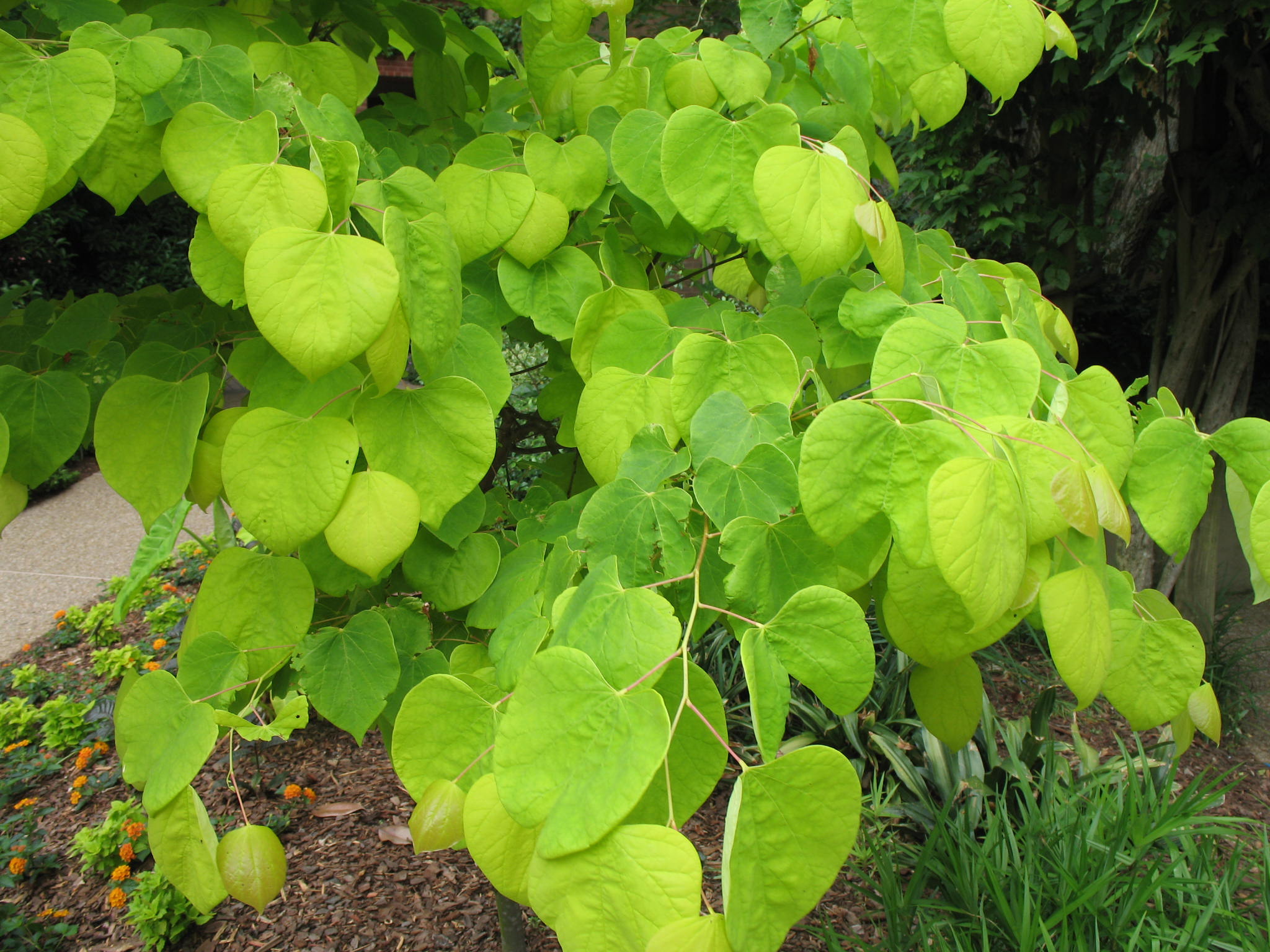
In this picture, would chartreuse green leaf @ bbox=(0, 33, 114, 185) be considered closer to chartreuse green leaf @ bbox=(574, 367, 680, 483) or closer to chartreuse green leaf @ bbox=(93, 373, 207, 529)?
chartreuse green leaf @ bbox=(93, 373, 207, 529)

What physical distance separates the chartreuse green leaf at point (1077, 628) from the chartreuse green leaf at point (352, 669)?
0.67 meters

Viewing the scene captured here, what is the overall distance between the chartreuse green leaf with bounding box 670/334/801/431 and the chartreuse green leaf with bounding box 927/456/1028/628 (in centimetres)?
30

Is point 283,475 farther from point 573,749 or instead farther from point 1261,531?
point 1261,531

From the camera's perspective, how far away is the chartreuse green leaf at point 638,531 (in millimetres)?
738

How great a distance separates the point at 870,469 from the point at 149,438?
71 centimetres

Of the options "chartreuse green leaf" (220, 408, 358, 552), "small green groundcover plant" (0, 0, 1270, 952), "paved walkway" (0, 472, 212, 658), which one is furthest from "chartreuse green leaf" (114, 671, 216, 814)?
"paved walkway" (0, 472, 212, 658)

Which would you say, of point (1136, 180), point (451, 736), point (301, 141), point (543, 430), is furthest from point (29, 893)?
point (1136, 180)

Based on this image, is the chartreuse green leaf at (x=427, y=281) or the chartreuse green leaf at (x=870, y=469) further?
the chartreuse green leaf at (x=427, y=281)

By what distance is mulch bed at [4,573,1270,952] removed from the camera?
2.18 m

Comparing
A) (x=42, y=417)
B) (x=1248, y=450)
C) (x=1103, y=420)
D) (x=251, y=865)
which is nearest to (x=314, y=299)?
(x=42, y=417)

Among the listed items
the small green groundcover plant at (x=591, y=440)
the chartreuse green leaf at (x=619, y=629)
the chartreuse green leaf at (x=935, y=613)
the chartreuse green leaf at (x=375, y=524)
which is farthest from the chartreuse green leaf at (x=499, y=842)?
the chartreuse green leaf at (x=935, y=613)

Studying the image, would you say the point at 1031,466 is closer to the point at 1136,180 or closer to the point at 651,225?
the point at 651,225

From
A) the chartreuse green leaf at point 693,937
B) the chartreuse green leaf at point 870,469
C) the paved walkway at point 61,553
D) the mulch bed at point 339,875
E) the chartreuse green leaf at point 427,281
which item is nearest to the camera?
the chartreuse green leaf at point 693,937

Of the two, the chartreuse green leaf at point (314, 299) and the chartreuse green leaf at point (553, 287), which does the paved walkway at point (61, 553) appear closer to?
the chartreuse green leaf at point (553, 287)
